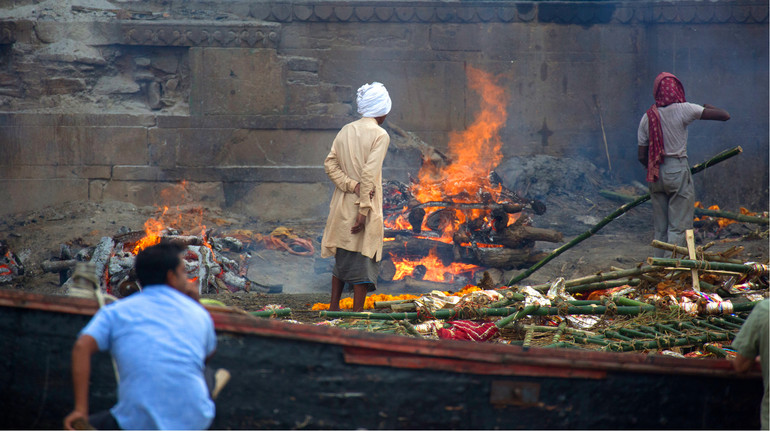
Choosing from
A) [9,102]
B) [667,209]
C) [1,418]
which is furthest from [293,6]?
[1,418]

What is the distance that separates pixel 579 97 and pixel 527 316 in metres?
7.59

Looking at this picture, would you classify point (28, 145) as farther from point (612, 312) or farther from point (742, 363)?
point (742, 363)

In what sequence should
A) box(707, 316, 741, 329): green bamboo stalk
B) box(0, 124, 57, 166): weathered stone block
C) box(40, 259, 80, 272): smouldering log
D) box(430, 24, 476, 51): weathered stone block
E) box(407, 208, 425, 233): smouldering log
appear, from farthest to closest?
box(430, 24, 476, 51): weathered stone block, box(0, 124, 57, 166): weathered stone block, box(407, 208, 425, 233): smouldering log, box(40, 259, 80, 272): smouldering log, box(707, 316, 741, 329): green bamboo stalk

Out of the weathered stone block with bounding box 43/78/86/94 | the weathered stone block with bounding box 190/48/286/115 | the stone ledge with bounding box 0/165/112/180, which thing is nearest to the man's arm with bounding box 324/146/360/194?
the weathered stone block with bounding box 190/48/286/115

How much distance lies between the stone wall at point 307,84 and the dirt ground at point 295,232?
0.46m

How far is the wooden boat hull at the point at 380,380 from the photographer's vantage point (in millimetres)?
3559

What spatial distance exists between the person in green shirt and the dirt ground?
412 centimetres

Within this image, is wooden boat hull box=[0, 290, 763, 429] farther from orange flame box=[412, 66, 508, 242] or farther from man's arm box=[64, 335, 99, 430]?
orange flame box=[412, 66, 508, 242]

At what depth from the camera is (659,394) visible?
12.2ft

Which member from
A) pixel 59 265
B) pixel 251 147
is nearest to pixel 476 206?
pixel 251 147

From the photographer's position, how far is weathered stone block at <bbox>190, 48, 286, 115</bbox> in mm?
11266

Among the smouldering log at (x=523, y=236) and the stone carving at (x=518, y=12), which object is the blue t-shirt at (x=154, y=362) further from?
the stone carving at (x=518, y=12)

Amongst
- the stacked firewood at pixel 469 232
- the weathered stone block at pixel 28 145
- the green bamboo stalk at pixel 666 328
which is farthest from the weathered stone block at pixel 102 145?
the green bamboo stalk at pixel 666 328

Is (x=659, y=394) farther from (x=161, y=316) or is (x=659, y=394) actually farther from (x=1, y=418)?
(x=1, y=418)
